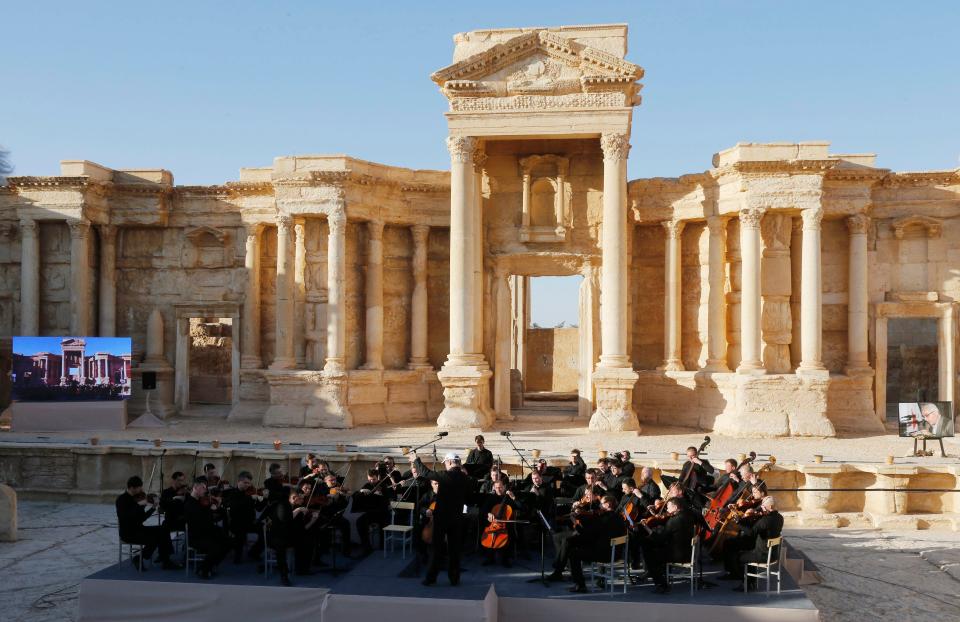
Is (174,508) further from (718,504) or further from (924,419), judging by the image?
(924,419)

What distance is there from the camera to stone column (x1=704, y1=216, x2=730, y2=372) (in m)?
23.3

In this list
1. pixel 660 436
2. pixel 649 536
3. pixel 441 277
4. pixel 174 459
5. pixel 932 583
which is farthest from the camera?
pixel 441 277

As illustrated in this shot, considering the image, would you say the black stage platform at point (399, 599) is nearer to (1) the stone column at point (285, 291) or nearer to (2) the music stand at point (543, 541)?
(2) the music stand at point (543, 541)

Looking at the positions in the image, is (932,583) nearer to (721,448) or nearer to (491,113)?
(721,448)

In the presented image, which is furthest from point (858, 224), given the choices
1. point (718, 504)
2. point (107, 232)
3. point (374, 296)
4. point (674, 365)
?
point (107, 232)

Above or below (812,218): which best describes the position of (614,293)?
below

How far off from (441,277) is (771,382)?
Answer: 9984 millimetres

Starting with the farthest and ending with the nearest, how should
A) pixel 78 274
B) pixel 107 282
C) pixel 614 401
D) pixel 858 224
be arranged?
1. pixel 107 282
2. pixel 78 274
3. pixel 858 224
4. pixel 614 401

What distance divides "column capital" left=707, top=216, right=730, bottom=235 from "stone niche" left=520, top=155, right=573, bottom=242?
3879 millimetres

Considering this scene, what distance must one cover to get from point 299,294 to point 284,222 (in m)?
2.11

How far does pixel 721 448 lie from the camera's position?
1950 centimetres

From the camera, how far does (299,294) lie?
80.5 ft

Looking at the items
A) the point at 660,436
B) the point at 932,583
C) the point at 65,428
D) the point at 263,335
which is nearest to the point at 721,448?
the point at 660,436

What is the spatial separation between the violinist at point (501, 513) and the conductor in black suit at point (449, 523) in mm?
854
